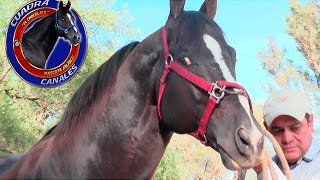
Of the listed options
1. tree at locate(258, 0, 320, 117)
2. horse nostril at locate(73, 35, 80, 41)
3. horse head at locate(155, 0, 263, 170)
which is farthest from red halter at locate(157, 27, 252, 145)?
tree at locate(258, 0, 320, 117)

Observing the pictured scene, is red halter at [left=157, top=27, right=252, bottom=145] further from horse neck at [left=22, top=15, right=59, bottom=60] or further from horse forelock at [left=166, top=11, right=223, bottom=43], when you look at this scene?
horse neck at [left=22, top=15, right=59, bottom=60]

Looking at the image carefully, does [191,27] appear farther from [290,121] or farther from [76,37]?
[76,37]

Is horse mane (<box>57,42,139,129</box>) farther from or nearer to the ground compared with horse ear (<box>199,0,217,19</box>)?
nearer to the ground

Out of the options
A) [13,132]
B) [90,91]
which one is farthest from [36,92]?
[90,91]

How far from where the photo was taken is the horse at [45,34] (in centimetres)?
1062

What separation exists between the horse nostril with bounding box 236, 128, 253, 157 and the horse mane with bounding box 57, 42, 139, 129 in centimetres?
96

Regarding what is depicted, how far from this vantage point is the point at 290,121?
3.07 meters

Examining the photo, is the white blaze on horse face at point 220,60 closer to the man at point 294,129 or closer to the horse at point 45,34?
the man at point 294,129

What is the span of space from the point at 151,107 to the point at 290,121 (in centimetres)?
96

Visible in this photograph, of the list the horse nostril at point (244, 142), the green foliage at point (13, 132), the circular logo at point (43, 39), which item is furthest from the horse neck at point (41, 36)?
the horse nostril at point (244, 142)

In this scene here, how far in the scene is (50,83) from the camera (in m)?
12.4

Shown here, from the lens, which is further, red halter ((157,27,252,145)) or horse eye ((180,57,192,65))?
horse eye ((180,57,192,65))

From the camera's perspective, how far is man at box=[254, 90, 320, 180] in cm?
299

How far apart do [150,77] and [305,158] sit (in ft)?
4.01
